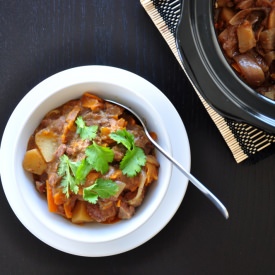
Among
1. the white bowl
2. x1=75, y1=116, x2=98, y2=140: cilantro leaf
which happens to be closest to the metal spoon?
the white bowl

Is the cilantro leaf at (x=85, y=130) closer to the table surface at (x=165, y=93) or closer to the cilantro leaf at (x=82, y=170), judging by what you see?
the cilantro leaf at (x=82, y=170)

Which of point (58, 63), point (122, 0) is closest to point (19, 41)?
point (58, 63)

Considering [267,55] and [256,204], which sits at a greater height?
[267,55]

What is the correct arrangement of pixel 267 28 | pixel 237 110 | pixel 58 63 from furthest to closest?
pixel 58 63, pixel 267 28, pixel 237 110

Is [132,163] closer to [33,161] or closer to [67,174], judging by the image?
[67,174]

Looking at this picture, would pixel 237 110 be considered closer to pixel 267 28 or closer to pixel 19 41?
pixel 267 28

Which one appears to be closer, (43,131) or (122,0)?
(43,131)
